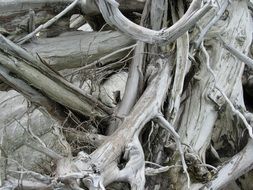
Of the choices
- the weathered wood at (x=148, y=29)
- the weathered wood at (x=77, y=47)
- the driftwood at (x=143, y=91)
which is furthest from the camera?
the weathered wood at (x=77, y=47)

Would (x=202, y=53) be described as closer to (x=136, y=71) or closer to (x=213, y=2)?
(x=136, y=71)

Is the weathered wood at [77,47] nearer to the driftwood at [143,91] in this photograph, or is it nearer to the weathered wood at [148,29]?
the driftwood at [143,91]

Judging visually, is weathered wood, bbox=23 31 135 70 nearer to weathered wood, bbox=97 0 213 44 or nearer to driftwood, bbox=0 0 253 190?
driftwood, bbox=0 0 253 190

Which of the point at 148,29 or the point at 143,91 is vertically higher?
the point at 148,29

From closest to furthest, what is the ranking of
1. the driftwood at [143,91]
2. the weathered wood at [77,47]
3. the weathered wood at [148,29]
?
the weathered wood at [148,29], the driftwood at [143,91], the weathered wood at [77,47]

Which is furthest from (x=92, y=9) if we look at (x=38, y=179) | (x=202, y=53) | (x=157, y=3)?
(x=38, y=179)

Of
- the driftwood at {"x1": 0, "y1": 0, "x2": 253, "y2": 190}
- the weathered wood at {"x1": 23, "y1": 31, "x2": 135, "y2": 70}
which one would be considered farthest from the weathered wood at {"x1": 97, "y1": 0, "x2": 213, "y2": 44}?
the weathered wood at {"x1": 23, "y1": 31, "x2": 135, "y2": 70}

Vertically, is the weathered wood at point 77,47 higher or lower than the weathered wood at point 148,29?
lower

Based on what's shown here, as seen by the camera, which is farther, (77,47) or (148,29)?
(77,47)

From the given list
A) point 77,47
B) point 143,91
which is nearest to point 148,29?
point 143,91

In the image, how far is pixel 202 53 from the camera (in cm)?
217

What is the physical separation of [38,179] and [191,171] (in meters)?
0.67

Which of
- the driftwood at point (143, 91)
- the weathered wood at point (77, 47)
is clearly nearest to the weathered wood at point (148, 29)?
the driftwood at point (143, 91)

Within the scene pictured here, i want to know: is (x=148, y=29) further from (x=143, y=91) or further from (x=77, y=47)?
(x=77, y=47)
